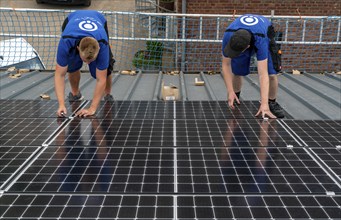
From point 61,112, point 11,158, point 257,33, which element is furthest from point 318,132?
point 11,158

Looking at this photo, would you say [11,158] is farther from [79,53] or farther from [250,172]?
[250,172]

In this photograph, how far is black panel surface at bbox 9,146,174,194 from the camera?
263 centimetres

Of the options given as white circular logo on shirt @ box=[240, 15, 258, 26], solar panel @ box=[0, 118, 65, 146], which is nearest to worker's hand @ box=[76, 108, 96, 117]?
solar panel @ box=[0, 118, 65, 146]

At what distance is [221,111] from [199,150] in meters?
1.49

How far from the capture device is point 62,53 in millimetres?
4363

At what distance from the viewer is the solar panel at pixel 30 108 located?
448cm

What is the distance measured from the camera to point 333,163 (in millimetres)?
3084

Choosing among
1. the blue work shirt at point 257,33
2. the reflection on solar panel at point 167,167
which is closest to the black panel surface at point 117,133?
the reflection on solar panel at point 167,167

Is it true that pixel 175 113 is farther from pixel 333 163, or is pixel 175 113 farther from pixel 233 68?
pixel 333 163

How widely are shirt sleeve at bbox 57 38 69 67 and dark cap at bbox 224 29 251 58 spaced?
2.06 metres

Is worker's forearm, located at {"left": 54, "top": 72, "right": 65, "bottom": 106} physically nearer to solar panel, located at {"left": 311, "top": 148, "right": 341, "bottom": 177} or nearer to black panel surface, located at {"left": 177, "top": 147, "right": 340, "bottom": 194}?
black panel surface, located at {"left": 177, "top": 147, "right": 340, "bottom": 194}

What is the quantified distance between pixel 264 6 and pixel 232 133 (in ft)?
30.9

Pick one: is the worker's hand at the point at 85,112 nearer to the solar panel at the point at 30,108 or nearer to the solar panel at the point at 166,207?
the solar panel at the point at 30,108

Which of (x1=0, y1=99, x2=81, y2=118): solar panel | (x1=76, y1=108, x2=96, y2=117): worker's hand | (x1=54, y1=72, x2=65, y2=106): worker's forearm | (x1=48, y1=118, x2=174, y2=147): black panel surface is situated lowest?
(x1=48, y1=118, x2=174, y2=147): black panel surface
